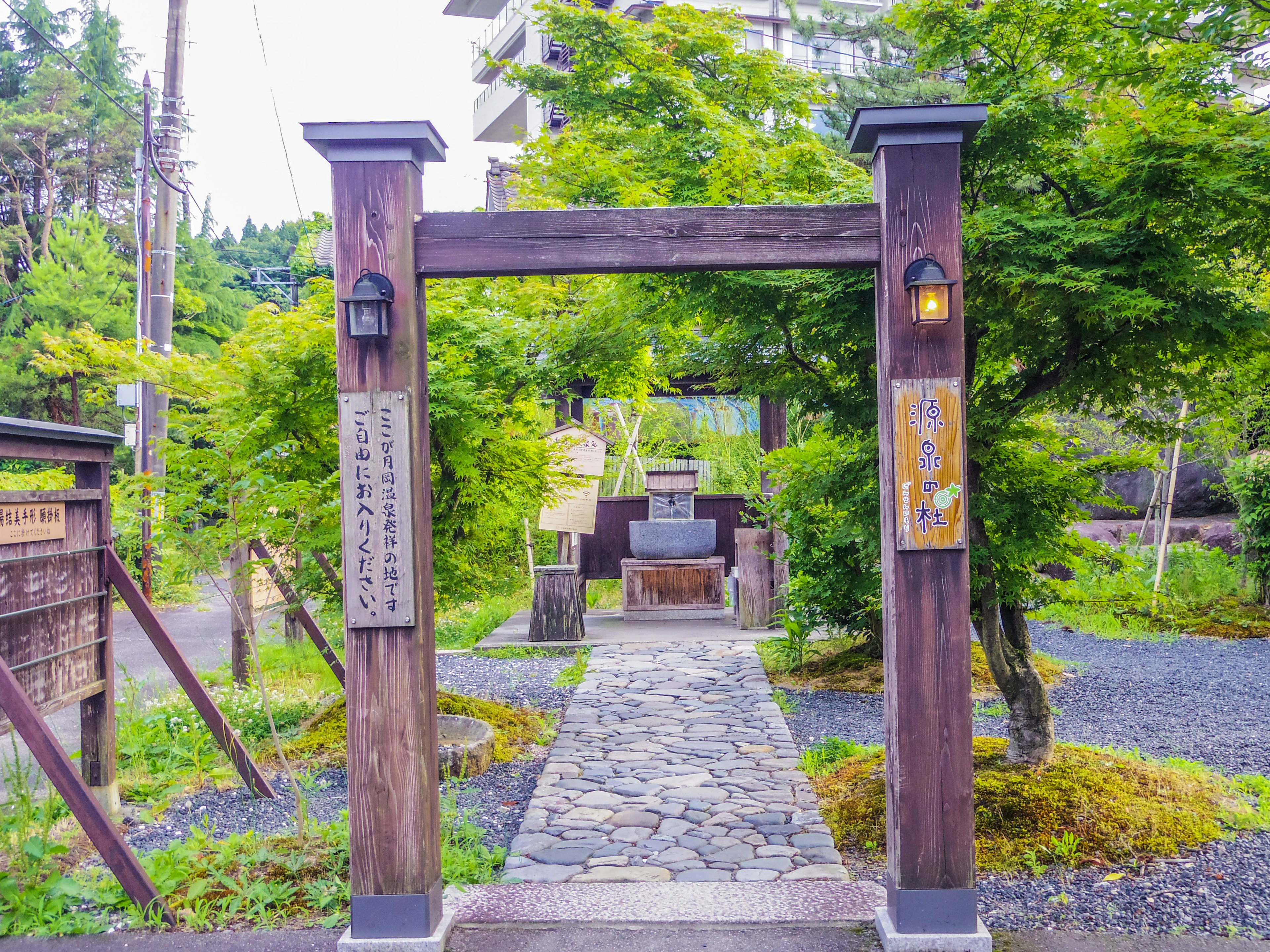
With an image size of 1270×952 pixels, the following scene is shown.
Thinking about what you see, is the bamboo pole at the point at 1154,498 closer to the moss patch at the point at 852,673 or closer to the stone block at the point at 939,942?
the moss patch at the point at 852,673

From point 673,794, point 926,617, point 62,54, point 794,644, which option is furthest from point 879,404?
point 62,54

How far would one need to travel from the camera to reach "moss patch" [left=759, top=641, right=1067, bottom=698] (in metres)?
6.76

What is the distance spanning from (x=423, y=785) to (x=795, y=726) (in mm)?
3428

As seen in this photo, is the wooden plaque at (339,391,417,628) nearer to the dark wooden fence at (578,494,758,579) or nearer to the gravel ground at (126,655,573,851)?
the gravel ground at (126,655,573,851)

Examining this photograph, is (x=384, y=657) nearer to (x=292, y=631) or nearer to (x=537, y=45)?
(x=292, y=631)

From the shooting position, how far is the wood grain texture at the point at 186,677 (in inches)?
171

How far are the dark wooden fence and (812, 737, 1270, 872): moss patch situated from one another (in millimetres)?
7207

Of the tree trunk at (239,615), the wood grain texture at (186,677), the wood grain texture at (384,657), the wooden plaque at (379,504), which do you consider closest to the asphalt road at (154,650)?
the tree trunk at (239,615)

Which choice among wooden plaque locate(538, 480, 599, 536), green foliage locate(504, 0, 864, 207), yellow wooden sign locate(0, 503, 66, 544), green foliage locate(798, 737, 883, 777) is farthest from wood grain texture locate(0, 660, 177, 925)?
wooden plaque locate(538, 480, 599, 536)

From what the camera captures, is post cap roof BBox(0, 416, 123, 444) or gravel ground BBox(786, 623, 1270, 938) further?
post cap roof BBox(0, 416, 123, 444)

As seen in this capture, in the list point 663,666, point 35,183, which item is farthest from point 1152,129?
point 35,183

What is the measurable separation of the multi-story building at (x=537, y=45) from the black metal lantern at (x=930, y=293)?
455 inches

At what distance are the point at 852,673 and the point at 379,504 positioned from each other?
5147 mm

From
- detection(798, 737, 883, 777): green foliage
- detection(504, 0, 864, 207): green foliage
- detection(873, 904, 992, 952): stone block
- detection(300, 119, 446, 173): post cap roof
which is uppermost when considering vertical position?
detection(504, 0, 864, 207): green foliage
